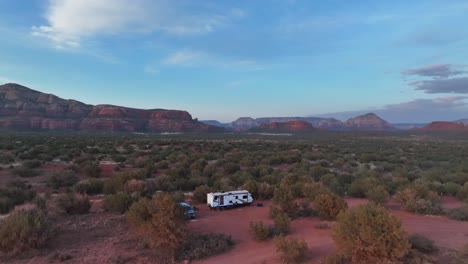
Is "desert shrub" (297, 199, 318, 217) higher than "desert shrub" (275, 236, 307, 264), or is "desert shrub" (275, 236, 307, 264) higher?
"desert shrub" (275, 236, 307, 264)

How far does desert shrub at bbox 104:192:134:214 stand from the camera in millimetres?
13641

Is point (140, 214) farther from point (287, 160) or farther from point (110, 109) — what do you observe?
point (110, 109)

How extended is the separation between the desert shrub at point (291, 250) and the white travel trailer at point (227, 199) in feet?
18.8

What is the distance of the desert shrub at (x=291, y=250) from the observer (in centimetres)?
898

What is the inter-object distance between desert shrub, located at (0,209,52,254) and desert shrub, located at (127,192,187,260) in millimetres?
2522

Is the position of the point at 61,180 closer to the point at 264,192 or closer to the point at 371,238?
the point at 264,192

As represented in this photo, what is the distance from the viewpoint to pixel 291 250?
29.6 ft

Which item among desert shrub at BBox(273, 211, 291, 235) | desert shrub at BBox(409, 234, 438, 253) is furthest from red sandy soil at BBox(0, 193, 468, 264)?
desert shrub at BBox(409, 234, 438, 253)

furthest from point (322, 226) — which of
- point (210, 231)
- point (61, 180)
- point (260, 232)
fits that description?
point (61, 180)

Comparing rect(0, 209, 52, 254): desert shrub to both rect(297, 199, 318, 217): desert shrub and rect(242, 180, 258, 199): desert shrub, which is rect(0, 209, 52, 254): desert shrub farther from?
rect(242, 180, 258, 199): desert shrub

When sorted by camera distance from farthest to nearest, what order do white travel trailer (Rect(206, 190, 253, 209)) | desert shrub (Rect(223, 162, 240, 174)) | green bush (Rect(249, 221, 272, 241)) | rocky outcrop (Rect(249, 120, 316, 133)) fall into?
A: rocky outcrop (Rect(249, 120, 316, 133))
desert shrub (Rect(223, 162, 240, 174))
white travel trailer (Rect(206, 190, 253, 209))
green bush (Rect(249, 221, 272, 241))

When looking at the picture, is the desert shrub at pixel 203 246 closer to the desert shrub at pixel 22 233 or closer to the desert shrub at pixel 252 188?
the desert shrub at pixel 22 233

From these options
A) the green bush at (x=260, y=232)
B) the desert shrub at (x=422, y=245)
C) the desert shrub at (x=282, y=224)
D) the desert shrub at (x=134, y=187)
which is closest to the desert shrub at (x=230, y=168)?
the desert shrub at (x=134, y=187)

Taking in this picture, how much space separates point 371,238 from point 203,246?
15.5 feet
